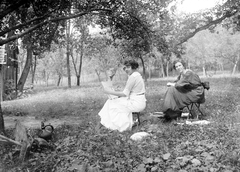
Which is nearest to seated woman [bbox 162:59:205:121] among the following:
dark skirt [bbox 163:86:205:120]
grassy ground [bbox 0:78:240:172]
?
dark skirt [bbox 163:86:205:120]

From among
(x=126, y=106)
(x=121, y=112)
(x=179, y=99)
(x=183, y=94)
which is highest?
(x=183, y=94)

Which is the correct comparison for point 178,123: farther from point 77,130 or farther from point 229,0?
point 229,0

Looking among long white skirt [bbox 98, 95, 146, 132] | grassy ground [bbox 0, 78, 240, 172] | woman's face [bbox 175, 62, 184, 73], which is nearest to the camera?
grassy ground [bbox 0, 78, 240, 172]

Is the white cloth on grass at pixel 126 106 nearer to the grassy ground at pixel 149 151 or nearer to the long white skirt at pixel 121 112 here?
the long white skirt at pixel 121 112

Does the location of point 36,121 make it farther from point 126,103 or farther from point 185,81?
point 185,81

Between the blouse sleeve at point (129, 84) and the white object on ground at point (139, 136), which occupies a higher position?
the blouse sleeve at point (129, 84)

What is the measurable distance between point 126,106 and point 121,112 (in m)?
0.23

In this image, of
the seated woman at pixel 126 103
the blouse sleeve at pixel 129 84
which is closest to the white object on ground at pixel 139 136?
the seated woman at pixel 126 103

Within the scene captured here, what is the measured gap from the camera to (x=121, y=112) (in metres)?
7.10

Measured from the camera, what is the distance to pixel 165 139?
5.85 meters

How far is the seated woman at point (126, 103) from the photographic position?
7.02m

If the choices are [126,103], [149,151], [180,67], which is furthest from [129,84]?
[149,151]

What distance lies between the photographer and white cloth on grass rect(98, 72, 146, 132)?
7.01m

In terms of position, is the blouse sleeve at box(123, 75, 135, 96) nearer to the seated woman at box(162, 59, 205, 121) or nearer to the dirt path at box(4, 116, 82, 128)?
the seated woman at box(162, 59, 205, 121)
